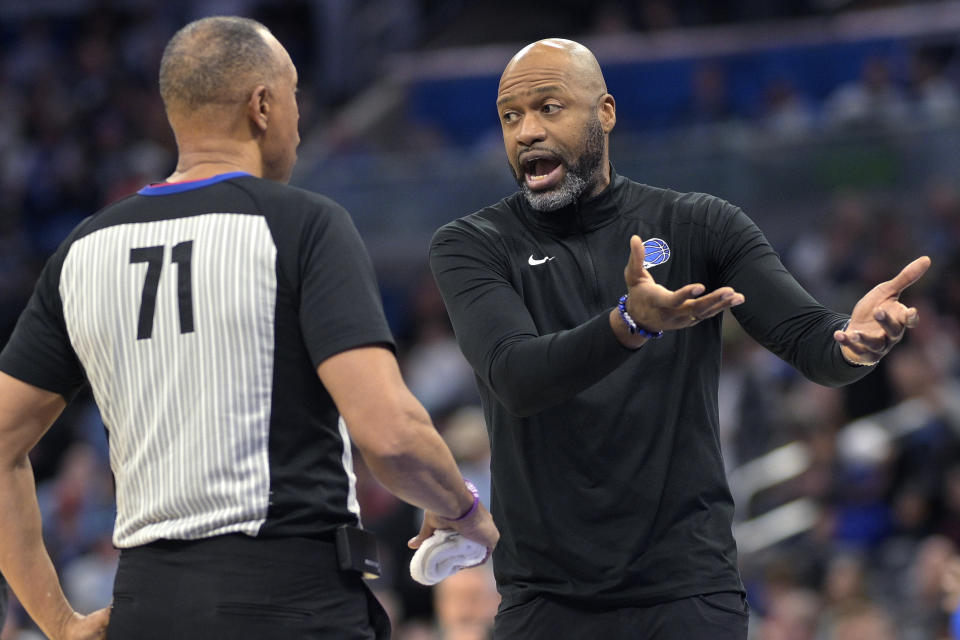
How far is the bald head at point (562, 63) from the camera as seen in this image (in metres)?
4.23

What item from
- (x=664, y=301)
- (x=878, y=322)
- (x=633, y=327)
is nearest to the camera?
(x=664, y=301)

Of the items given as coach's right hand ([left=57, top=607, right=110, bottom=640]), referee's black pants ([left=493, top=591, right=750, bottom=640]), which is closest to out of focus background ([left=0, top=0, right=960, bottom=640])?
referee's black pants ([left=493, top=591, right=750, bottom=640])

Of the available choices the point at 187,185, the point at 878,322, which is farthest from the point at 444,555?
the point at 878,322

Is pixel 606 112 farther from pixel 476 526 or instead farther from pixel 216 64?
pixel 476 526

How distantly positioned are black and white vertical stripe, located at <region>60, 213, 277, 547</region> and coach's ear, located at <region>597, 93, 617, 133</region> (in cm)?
137

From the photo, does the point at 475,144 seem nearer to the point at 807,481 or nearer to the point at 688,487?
the point at 807,481

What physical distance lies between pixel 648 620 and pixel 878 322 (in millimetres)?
1007

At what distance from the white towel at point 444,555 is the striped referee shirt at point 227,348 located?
1.15ft

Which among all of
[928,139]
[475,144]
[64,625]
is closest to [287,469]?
[64,625]

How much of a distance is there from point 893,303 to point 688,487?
0.75m

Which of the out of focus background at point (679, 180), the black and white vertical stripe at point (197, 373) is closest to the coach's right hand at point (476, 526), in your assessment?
the black and white vertical stripe at point (197, 373)

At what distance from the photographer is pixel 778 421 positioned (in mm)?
10320

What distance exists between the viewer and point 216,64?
3.48m

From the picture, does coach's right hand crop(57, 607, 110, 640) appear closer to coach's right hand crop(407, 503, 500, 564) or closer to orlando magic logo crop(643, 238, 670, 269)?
coach's right hand crop(407, 503, 500, 564)
